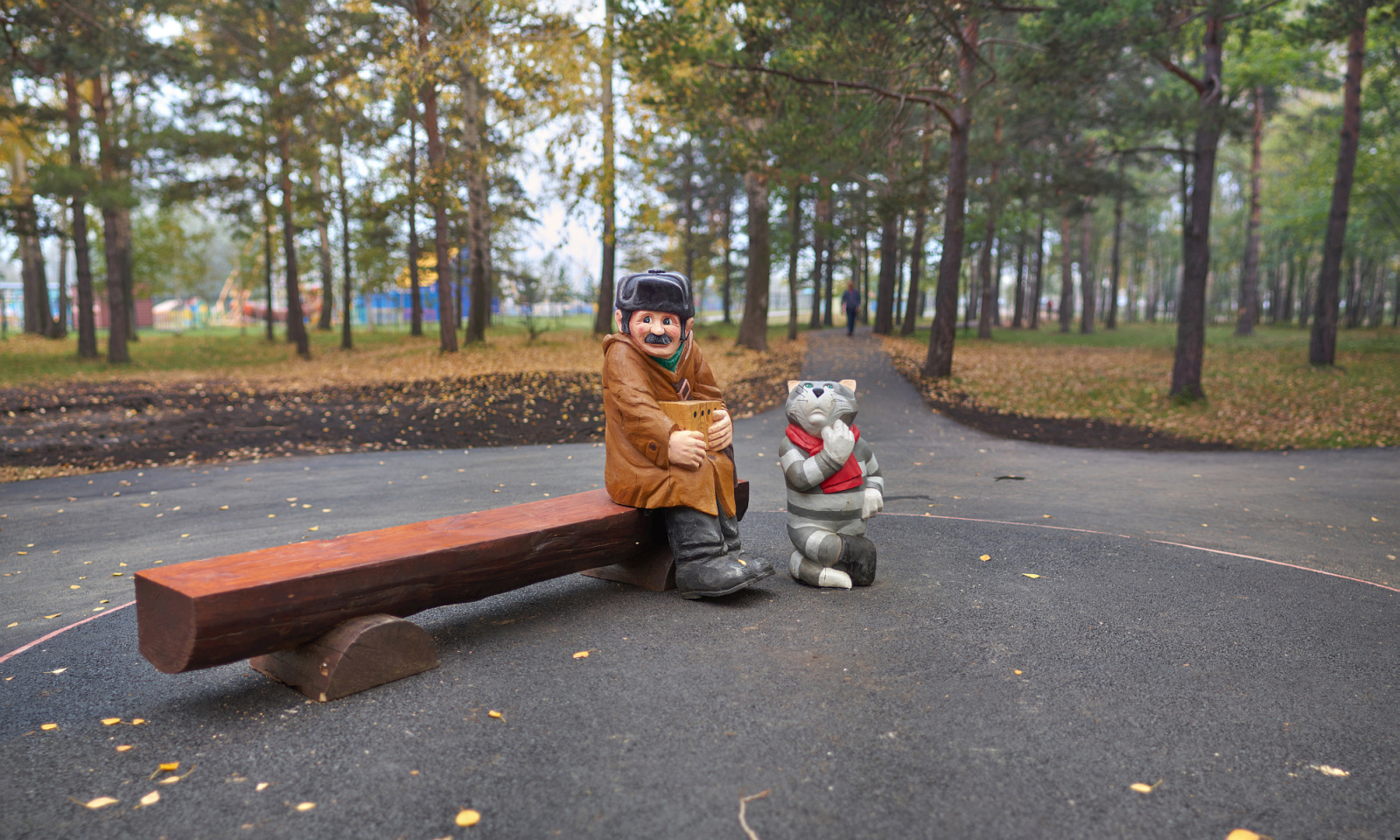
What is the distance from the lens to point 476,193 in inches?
729

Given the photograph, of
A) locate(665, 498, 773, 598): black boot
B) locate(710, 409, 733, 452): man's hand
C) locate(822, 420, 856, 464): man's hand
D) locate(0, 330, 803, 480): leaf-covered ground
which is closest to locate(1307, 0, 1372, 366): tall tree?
locate(0, 330, 803, 480): leaf-covered ground

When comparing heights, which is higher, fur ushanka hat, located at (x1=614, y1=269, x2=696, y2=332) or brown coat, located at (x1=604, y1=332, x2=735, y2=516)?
fur ushanka hat, located at (x1=614, y1=269, x2=696, y2=332)

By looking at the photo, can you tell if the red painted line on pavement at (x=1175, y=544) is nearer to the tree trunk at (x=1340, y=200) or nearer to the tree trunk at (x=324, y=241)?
the tree trunk at (x=1340, y=200)

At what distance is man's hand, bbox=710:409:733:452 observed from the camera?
14.6 feet

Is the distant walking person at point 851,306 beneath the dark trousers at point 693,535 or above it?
above

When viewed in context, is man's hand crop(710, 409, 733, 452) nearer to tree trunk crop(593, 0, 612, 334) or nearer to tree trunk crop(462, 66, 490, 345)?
tree trunk crop(593, 0, 612, 334)

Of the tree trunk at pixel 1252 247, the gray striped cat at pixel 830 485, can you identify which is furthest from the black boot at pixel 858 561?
the tree trunk at pixel 1252 247

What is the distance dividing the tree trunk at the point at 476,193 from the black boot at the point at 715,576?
14.8 metres

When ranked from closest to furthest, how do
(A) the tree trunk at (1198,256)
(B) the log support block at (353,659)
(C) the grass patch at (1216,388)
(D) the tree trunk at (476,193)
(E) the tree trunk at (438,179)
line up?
(B) the log support block at (353,659)
(C) the grass patch at (1216,388)
(A) the tree trunk at (1198,256)
(E) the tree trunk at (438,179)
(D) the tree trunk at (476,193)

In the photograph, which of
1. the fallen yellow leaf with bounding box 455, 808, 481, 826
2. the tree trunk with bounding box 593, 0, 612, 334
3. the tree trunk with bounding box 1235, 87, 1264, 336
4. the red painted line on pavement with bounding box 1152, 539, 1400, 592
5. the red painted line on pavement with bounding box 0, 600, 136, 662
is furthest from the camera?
the tree trunk with bounding box 1235, 87, 1264, 336

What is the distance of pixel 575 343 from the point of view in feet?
70.6

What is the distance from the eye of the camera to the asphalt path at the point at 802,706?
99.3 inches

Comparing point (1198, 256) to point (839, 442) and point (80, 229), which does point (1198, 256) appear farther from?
point (80, 229)

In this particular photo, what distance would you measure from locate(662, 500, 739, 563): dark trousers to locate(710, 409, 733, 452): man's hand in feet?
1.31
